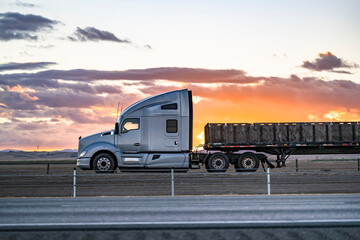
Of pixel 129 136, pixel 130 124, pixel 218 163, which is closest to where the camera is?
pixel 129 136

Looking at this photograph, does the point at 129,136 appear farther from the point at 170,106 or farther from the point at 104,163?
the point at 170,106

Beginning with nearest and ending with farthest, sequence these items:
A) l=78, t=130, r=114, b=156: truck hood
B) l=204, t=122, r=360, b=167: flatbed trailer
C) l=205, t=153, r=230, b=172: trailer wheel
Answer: l=78, t=130, r=114, b=156: truck hood
l=205, t=153, r=230, b=172: trailer wheel
l=204, t=122, r=360, b=167: flatbed trailer

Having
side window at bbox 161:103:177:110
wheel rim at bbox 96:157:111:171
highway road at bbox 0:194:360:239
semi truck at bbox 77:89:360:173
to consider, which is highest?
side window at bbox 161:103:177:110

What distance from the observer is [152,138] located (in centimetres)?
2603

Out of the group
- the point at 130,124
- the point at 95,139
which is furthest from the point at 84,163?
the point at 130,124

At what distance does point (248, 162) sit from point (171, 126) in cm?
578

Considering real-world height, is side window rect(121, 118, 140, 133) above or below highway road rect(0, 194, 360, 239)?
above

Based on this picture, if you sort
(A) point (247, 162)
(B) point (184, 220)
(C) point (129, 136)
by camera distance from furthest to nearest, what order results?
(A) point (247, 162)
(C) point (129, 136)
(B) point (184, 220)

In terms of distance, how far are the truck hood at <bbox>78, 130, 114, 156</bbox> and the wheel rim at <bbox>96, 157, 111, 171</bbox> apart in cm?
115

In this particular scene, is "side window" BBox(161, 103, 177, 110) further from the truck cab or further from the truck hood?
→ the truck hood

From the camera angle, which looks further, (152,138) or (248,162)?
(248,162)

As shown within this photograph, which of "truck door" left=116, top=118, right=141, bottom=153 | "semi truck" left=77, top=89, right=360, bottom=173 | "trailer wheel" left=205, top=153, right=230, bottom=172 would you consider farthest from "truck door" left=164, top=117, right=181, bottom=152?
"trailer wheel" left=205, top=153, right=230, bottom=172

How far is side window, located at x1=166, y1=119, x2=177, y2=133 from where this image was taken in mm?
26031

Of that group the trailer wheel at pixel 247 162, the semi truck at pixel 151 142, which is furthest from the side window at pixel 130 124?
the trailer wheel at pixel 247 162
